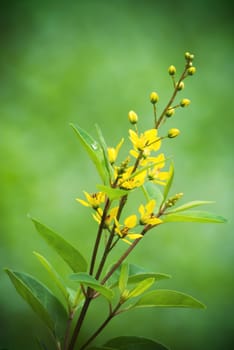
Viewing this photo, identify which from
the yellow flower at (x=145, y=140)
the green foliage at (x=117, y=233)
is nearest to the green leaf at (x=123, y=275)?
the green foliage at (x=117, y=233)

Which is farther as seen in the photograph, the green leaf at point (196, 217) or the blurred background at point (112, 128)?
the blurred background at point (112, 128)

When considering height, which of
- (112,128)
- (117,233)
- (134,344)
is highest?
(112,128)

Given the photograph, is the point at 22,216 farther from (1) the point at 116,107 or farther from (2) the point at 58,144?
(1) the point at 116,107

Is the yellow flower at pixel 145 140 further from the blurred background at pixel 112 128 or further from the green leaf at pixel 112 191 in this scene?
the blurred background at pixel 112 128

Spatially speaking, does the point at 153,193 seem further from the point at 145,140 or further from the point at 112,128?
the point at 112,128

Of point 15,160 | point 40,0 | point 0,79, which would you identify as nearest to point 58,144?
point 15,160

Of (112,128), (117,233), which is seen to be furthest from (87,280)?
(112,128)

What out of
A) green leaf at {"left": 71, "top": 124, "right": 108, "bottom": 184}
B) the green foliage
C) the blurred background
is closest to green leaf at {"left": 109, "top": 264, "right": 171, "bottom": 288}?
the green foliage
